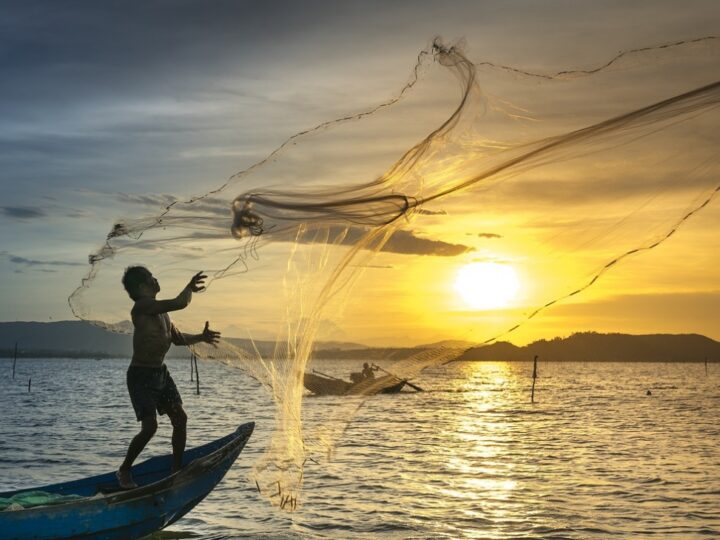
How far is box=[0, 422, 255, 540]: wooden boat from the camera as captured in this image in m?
10.2

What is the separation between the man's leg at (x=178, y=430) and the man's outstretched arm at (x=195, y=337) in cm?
74

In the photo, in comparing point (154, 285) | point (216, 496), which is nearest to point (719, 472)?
point (216, 496)

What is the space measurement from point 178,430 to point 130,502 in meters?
1.00

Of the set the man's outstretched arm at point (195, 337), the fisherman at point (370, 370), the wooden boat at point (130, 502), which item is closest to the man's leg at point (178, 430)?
the wooden boat at point (130, 502)

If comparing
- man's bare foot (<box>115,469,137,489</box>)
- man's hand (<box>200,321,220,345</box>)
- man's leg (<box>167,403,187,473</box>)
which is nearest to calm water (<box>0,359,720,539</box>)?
man's hand (<box>200,321,220,345</box>)

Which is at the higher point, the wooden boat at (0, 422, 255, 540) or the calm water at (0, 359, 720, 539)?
the wooden boat at (0, 422, 255, 540)

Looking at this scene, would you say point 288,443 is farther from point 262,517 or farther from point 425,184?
point 262,517

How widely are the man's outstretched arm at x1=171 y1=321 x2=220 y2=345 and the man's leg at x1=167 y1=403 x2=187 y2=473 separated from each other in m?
0.74

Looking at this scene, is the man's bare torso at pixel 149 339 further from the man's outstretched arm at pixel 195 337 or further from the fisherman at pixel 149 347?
the man's outstretched arm at pixel 195 337

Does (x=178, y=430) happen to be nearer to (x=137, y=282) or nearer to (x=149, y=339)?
(x=149, y=339)

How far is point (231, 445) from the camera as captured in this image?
12164 mm

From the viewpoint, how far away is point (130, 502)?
35.5 feet

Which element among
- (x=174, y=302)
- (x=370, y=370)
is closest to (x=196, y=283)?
(x=174, y=302)

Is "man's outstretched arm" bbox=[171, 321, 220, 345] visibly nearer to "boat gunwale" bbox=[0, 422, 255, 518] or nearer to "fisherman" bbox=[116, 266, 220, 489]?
"fisherman" bbox=[116, 266, 220, 489]
